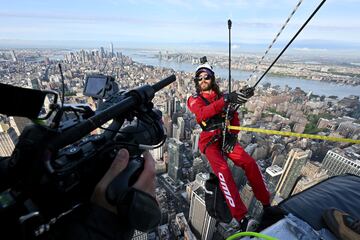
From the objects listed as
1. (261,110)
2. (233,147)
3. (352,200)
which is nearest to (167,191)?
(233,147)

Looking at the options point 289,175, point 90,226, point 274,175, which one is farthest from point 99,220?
point 289,175

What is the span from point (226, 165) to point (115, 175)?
1871 mm

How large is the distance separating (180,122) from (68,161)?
2023 centimetres

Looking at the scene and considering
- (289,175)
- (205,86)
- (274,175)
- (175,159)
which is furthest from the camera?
(175,159)

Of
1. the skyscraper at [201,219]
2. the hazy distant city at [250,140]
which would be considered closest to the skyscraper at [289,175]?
the hazy distant city at [250,140]

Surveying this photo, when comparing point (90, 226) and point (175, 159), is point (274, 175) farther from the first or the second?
point (90, 226)

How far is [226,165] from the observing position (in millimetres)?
2324

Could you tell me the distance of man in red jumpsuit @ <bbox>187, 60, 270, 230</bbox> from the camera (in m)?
2.10

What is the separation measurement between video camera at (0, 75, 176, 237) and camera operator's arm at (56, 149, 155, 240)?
29 mm

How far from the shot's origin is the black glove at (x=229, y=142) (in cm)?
240

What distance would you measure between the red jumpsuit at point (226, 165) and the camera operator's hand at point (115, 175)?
1604 mm

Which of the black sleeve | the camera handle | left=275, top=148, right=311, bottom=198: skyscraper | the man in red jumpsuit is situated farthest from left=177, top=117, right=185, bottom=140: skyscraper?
the black sleeve

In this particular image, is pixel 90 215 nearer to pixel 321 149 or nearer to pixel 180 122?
pixel 180 122

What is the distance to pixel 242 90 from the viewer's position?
2.12 meters
